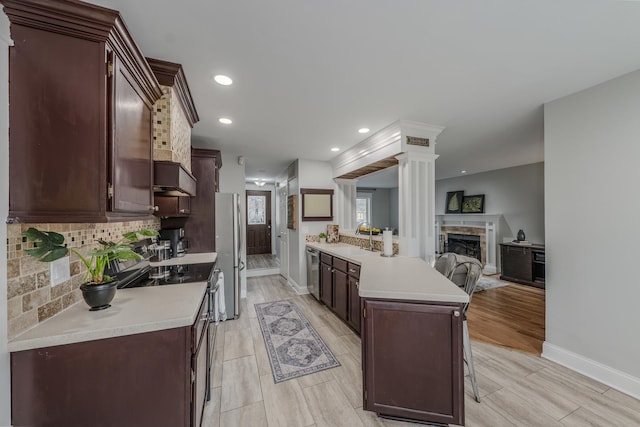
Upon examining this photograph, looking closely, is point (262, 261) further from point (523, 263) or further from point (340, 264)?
point (523, 263)

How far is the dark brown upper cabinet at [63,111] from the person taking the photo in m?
0.98

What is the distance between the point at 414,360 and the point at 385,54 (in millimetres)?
1991

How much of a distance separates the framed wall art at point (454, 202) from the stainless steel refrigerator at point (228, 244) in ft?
19.7

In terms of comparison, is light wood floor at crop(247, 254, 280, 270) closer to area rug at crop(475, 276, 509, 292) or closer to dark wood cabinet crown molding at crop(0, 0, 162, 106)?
area rug at crop(475, 276, 509, 292)

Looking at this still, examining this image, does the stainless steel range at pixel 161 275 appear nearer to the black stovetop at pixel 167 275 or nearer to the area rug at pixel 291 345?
the black stovetop at pixel 167 275

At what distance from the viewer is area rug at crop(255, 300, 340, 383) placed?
2277 mm

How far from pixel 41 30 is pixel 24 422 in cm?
160

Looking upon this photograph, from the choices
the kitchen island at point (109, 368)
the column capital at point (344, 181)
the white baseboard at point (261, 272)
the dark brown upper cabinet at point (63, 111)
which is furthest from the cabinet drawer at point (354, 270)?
the white baseboard at point (261, 272)

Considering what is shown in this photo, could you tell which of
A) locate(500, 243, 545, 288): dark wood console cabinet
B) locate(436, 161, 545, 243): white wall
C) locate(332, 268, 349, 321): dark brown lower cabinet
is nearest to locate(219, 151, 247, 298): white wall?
locate(332, 268, 349, 321): dark brown lower cabinet

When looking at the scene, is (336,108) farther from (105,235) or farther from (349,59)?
(105,235)

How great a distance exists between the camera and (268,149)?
12.8 ft

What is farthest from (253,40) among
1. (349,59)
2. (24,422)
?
(24,422)

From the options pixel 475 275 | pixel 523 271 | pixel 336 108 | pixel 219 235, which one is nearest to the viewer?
pixel 475 275

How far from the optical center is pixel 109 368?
1.10 meters
